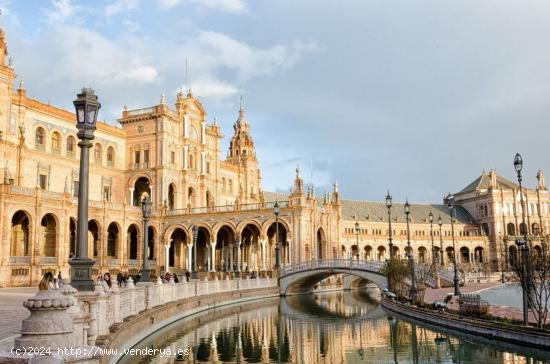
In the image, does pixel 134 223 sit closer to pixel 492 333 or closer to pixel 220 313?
pixel 220 313

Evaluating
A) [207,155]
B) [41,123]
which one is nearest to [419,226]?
[207,155]

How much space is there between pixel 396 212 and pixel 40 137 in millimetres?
79631

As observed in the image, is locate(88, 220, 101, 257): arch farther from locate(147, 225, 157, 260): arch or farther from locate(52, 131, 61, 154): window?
locate(52, 131, 61, 154): window

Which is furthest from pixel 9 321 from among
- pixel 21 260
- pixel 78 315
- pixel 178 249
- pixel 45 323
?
pixel 178 249

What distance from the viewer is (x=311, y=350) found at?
2311cm

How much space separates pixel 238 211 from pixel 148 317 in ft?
124

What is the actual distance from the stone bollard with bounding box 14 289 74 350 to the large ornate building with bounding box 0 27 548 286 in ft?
129

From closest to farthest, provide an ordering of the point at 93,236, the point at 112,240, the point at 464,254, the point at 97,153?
the point at 93,236
the point at 112,240
the point at 97,153
the point at 464,254

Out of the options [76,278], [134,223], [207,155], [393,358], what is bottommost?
[393,358]

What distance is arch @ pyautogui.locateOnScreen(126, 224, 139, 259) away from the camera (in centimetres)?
6404

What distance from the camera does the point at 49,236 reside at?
52.3m

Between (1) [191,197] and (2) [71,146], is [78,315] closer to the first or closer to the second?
(2) [71,146]

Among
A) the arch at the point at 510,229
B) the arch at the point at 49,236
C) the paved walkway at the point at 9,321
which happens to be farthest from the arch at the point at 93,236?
the arch at the point at 510,229

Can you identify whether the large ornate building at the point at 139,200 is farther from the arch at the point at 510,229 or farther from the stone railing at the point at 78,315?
the arch at the point at 510,229
